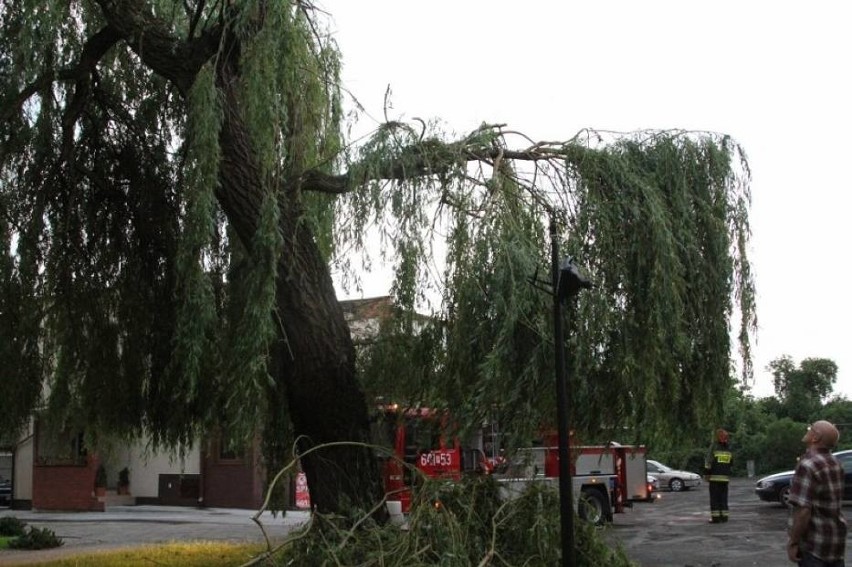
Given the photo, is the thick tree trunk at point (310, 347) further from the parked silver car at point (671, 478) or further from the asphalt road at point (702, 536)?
the parked silver car at point (671, 478)

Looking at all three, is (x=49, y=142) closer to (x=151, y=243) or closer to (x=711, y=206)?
(x=151, y=243)

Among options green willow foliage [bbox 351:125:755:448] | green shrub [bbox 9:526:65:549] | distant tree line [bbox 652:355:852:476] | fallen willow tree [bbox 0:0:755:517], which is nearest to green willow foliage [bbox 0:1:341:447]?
fallen willow tree [bbox 0:0:755:517]

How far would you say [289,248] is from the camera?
9.09 m

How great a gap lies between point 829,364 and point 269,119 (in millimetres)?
56783

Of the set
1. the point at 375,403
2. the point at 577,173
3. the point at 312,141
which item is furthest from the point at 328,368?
the point at 577,173

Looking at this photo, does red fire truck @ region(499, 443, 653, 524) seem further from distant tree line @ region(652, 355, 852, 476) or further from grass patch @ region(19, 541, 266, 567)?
grass patch @ region(19, 541, 266, 567)

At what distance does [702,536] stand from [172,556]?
8.71 m

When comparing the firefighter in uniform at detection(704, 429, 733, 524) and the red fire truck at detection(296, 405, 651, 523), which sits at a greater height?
the red fire truck at detection(296, 405, 651, 523)

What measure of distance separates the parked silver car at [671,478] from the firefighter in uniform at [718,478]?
61.9ft

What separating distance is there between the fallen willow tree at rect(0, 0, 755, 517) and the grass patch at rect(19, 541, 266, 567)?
1.63 metres

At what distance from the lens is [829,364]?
58.4m

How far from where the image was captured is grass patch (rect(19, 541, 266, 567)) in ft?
39.0

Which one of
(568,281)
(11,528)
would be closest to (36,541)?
(11,528)

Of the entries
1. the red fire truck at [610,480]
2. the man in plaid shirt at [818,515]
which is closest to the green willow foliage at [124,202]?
the man in plaid shirt at [818,515]
